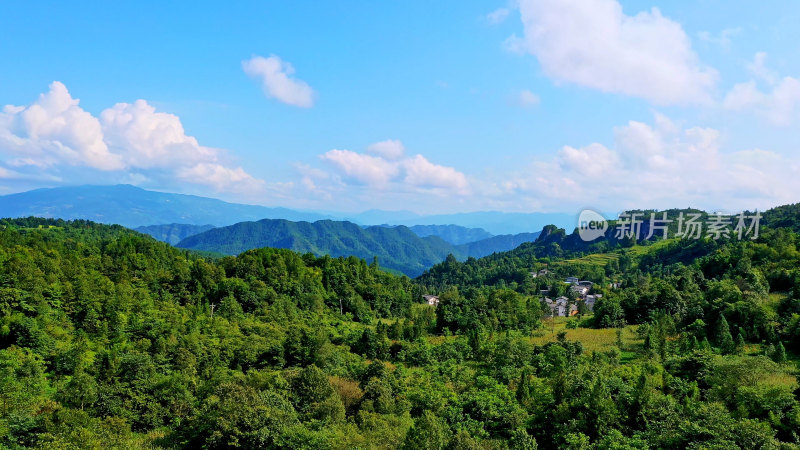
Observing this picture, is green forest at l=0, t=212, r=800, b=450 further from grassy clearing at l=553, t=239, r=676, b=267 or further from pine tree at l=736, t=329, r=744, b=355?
grassy clearing at l=553, t=239, r=676, b=267

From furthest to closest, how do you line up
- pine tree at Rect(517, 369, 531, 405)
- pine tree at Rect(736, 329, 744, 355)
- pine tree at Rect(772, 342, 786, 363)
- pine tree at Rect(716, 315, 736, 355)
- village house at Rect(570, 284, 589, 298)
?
village house at Rect(570, 284, 589, 298) → pine tree at Rect(736, 329, 744, 355) → pine tree at Rect(716, 315, 736, 355) → pine tree at Rect(772, 342, 786, 363) → pine tree at Rect(517, 369, 531, 405)

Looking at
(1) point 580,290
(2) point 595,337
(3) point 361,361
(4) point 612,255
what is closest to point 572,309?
(1) point 580,290

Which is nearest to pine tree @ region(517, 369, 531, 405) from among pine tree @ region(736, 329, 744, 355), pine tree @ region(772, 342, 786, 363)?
pine tree @ region(772, 342, 786, 363)

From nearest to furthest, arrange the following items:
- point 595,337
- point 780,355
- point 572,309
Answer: point 780,355 → point 595,337 → point 572,309

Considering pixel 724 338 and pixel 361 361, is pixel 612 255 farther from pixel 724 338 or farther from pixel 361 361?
pixel 361 361

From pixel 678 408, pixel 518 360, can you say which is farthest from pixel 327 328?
pixel 678 408

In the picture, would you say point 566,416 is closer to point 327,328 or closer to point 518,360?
point 518,360
